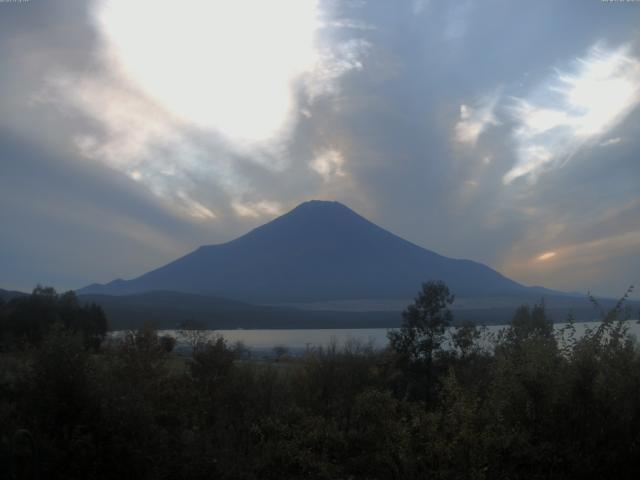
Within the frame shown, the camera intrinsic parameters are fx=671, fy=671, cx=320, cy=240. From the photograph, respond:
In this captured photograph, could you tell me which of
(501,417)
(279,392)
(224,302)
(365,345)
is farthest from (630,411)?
(224,302)

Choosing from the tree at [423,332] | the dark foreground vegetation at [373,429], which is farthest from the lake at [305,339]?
the dark foreground vegetation at [373,429]

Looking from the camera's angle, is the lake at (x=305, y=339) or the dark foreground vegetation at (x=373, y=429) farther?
the lake at (x=305, y=339)

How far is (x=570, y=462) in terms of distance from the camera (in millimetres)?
8633

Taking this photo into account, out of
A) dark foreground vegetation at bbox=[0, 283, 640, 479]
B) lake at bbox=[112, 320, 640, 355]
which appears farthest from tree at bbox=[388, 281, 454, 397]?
dark foreground vegetation at bbox=[0, 283, 640, 479]

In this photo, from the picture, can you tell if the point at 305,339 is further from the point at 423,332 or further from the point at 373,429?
the point at 373,429

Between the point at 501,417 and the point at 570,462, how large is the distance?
3.27ft

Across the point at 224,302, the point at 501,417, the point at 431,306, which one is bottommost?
the point at 501,417

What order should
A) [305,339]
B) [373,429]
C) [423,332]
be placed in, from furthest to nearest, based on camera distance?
[305,339], [423,332], [373,429]

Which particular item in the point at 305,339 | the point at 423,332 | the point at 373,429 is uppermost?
the point at 305,339

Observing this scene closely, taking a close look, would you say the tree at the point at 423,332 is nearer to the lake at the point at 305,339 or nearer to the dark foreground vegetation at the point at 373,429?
the lake at the point at 305,339

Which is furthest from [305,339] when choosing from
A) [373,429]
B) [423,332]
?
[373,429]

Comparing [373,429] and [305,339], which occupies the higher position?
[305,339]

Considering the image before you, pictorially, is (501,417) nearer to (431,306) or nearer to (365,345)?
(365,345)

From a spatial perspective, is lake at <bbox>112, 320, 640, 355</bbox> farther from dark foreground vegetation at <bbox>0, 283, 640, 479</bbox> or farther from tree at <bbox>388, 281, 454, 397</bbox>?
dark foreground vegetation at <bbox>0, 283, 640, 479</bbox>
